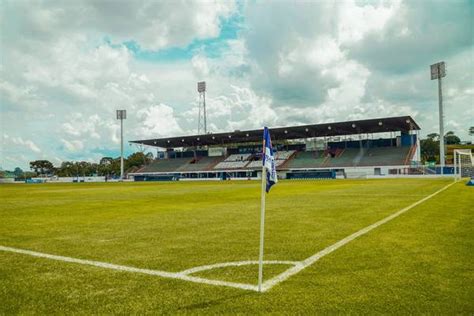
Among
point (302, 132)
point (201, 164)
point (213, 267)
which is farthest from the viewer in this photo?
point (201, 164)

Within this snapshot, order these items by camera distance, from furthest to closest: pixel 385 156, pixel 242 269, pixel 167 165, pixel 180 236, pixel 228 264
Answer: pixel 167 165 < pixel 385 156 < pixel 180 236 < pixel 228 264 < pixel 242 269

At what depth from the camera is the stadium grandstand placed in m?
71.1

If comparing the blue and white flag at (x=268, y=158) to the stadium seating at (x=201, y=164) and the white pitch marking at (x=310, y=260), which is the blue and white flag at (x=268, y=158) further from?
the stadium seating at (x=201, y=164)

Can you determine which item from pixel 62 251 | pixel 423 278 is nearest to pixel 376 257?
pixel 423 278

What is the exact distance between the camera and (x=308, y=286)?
5039mm

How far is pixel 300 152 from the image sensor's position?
86.7 metres

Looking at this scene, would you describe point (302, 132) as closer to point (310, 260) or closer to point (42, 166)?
point (310, 260)

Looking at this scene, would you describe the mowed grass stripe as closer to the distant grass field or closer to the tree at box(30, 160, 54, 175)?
the distant grass field

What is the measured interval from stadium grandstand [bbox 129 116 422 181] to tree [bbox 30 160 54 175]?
85.8 meters

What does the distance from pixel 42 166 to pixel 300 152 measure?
126 meters

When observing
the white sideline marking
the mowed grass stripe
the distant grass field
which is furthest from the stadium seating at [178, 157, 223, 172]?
the white sideline marking

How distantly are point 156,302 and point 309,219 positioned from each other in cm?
819

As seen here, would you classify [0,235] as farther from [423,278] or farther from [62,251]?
[423,278]

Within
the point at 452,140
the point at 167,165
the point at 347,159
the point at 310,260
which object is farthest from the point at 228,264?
the point at 452,140
